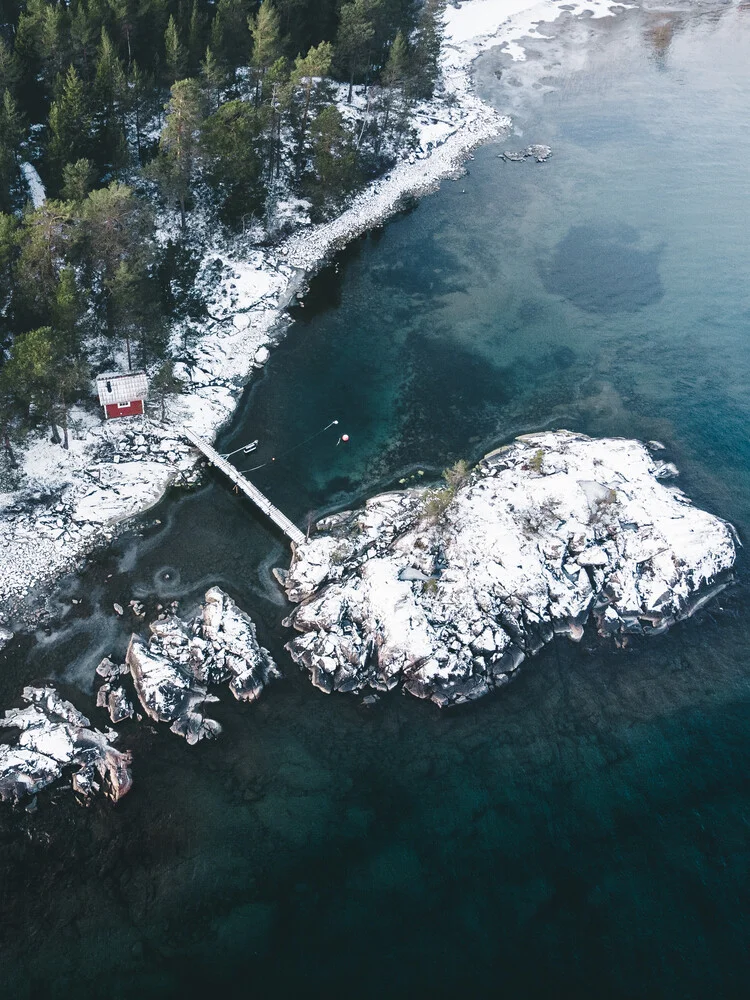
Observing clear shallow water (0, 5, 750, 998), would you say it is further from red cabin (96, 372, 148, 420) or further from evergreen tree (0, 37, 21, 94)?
→ evergreen tree (0, 37, 21, 94)

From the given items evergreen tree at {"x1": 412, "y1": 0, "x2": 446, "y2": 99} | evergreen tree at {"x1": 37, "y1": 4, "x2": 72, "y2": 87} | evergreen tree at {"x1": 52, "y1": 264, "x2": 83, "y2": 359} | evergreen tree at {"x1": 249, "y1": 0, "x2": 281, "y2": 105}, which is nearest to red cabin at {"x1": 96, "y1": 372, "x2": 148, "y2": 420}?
evergreen tree at {"x1": 52, "y1": 264, "x2": 83, "y2": 359}

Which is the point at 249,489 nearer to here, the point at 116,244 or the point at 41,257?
the point at 116,244

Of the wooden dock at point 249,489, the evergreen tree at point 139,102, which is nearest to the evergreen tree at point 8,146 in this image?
the evergreen tree at point 139,102

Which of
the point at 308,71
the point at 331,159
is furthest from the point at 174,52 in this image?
the point at 331,159

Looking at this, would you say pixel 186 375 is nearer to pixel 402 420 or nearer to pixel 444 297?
pixel 402 420

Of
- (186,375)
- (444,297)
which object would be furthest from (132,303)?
(444,297)
